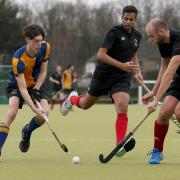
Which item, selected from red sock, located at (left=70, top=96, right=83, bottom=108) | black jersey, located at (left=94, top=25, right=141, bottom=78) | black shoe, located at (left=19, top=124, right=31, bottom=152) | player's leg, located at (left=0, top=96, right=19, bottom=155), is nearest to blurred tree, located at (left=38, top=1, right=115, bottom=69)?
red sock, located at (left=70, top=96, right=83, bottom=108)

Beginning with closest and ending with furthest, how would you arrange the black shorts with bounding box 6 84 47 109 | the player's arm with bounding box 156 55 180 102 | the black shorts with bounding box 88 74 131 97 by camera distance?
the player's arm with bounding box 156 55 180 102 < the black shorts with bounding box 6 84 47 109 < the black shorts with bounding box 88 74 131 97

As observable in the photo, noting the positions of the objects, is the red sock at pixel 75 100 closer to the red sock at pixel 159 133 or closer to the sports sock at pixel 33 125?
the sports sock at pixel 33 125

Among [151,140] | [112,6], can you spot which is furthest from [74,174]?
[112,6]

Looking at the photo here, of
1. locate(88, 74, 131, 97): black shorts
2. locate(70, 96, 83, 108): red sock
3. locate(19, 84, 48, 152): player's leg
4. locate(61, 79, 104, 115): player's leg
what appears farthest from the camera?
locate(70, 96, 83, 108): red sock

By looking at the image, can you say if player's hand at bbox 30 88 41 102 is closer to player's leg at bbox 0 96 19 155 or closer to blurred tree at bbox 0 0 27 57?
player's leg at bbox 0 96 19 155

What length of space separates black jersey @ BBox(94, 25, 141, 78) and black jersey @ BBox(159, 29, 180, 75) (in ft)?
3.20

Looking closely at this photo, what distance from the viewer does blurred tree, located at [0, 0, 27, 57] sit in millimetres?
46719

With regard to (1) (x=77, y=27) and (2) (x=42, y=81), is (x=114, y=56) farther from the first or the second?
(1) (x=77, y=27)

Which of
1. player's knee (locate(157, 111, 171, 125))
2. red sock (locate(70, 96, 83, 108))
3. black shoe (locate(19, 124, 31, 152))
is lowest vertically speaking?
black shoe (locate(19, 124, 31, 152))

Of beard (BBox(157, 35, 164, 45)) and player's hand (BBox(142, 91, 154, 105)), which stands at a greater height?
beard (BBox(157, 35, 164, 45))

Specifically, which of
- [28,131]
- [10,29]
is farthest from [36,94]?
[10,29]

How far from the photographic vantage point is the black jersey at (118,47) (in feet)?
26.4

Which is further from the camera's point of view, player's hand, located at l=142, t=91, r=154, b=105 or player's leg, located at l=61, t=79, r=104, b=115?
player's leg, located at l=61, t=79, r=104, b=115

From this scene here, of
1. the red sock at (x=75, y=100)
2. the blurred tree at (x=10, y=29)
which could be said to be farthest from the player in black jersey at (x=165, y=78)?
the blurred tree at (x=10, y=29)
